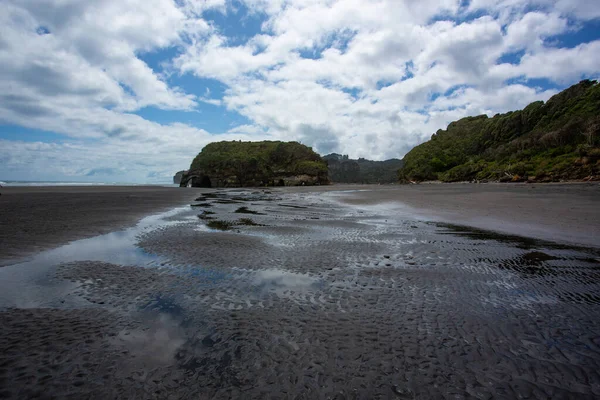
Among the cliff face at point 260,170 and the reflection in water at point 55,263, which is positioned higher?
the cliff face at point 260,170

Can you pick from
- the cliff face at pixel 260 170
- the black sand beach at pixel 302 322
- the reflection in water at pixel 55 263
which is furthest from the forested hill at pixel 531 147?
the reflection in water at pixel 55 263

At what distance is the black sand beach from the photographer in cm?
203

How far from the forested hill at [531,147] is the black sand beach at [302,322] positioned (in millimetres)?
51049

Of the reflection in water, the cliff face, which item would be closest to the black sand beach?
the reflection in water

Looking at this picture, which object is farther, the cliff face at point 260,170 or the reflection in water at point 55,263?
the cliff face at point 260,170

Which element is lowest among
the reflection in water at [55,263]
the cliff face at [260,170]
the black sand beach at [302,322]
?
the black sand beach at [302,322]

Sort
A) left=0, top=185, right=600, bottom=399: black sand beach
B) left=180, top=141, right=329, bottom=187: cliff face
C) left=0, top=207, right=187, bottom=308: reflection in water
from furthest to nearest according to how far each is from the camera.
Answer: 1. left=180, top=141, right=329, bottom=187: cliff face
2. left=0, top=207, right=187, bottom=308: reflection in water
3. left=0, top=185, right=600, bottom=399: black sand beach

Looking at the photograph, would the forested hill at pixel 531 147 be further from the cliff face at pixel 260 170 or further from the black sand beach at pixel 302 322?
the black sand beach at pixel 302 322

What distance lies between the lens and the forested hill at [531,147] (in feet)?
153

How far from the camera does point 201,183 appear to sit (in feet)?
274

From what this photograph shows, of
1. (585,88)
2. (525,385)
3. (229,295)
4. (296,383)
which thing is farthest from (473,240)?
(585,88)

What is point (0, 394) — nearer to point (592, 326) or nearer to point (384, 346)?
point (384, 346)

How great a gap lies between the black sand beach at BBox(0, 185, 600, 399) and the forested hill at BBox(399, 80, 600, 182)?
5105 cm

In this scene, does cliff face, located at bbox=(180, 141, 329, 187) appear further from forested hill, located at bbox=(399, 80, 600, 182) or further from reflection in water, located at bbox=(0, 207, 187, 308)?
reflection in water, located at bbox=(0, 207, 187, 308)
